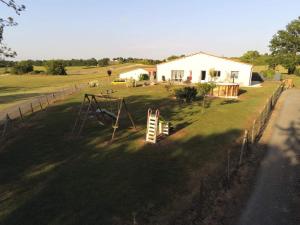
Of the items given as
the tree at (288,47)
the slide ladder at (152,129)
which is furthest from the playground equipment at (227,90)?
the tree at (288,47)

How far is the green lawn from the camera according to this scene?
9688 mm

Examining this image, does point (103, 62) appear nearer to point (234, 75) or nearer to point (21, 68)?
point (21, 68)

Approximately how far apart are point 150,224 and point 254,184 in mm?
5242

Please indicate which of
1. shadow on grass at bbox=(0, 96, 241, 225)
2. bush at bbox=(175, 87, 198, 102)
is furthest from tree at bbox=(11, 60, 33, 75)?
shadow on grass at bbox=(0, 96, 241, 225)

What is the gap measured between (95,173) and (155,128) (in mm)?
5447

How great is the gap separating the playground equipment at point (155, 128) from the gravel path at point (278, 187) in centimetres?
650

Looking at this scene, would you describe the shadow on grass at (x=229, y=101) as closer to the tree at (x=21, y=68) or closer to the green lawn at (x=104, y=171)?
the green lawn at (x=104, y=171)

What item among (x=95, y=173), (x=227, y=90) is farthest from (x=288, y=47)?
(x=95, y=173)

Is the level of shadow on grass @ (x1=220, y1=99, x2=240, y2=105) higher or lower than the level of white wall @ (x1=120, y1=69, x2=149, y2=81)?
lower

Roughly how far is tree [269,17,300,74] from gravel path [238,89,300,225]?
72.7 m

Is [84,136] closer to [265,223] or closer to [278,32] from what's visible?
[265,223]

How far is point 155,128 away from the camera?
16906 millimetres

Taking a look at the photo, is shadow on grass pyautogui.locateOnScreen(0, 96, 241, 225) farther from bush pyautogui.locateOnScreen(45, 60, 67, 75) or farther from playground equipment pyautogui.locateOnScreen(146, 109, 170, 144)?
bush pyautogui.locateOnScreen(45, 60, 67, 75)

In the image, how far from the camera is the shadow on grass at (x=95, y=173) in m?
9.67
